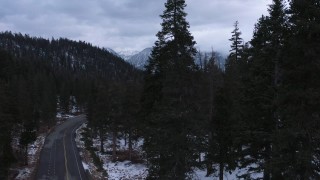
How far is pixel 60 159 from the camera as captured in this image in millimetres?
51344

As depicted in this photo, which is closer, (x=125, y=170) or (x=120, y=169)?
(x=125, y=170)

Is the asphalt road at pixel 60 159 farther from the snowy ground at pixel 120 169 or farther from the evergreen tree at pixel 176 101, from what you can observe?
the evergreen tree at pixel 176 101

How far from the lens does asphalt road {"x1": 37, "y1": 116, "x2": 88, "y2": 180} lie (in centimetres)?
4233

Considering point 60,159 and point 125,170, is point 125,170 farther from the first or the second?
point 60,159

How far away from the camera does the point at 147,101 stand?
25812 millimetres

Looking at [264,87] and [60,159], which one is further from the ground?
[264,87]

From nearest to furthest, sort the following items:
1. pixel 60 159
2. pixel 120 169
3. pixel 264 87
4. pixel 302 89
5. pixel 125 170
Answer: pixel 302 89 < pixel 264 87 < pixel 125 170 < pixel 120 169 < pixel 60 159

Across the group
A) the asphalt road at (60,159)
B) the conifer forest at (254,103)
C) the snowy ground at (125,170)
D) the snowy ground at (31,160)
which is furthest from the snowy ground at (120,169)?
the conifer forest at (254,103)

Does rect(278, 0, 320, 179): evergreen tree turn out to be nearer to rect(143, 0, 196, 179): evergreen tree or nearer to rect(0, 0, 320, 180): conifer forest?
rect(0, 0, 320, 180): conifer forest

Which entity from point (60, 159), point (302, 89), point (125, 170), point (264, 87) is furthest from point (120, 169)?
point (302, 89)

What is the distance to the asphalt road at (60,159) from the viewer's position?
139 feet

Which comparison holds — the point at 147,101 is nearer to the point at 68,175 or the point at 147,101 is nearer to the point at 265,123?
the point at 265,123

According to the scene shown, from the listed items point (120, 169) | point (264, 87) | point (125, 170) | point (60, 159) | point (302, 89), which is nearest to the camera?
point (302, 89)

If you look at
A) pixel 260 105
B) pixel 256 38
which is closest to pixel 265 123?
pixel 260 105
